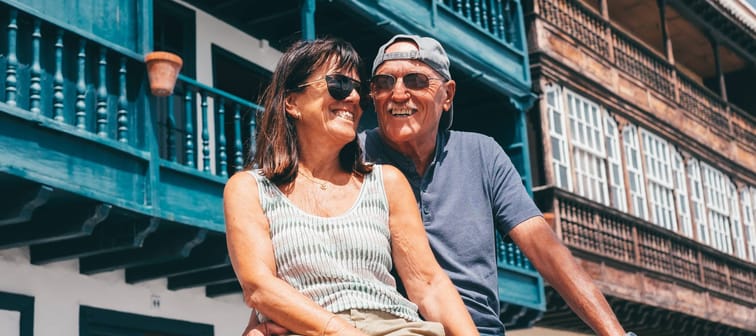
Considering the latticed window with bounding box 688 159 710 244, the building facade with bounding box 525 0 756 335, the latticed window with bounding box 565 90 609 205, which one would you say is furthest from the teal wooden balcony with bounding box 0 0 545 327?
the latticed window with bounding box 688 159 710 244

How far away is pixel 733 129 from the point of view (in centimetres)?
2322

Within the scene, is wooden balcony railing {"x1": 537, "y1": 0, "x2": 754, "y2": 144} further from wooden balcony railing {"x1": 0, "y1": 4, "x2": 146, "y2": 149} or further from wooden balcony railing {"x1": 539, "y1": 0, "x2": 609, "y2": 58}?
wooden balcony railing {"x1": 0, "y1": 4, "x2": 146, "y2": 149}

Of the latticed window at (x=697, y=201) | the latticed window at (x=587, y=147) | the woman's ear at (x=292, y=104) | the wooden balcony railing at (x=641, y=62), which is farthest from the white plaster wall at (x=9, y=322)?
the latticed window at (x=697, y=201)

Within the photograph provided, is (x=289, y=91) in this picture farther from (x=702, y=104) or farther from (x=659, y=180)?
(x=702, y=104)

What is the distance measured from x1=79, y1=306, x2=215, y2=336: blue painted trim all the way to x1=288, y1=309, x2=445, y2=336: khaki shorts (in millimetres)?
7167

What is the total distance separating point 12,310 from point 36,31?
2.52m

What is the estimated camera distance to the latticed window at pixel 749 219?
22672mm

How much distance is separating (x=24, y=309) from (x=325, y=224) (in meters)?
6.80

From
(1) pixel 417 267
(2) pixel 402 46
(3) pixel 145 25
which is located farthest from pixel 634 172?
(1) pixel 417 267

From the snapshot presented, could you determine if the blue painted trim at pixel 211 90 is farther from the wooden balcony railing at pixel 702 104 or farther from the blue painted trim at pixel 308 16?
the wooden balcony railing at pixel 702 104

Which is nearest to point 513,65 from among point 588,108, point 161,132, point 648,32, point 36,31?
point 588,108

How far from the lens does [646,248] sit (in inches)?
698

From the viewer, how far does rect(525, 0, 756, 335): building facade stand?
16.2 metres

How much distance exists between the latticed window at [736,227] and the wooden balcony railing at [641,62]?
50.9 inches
